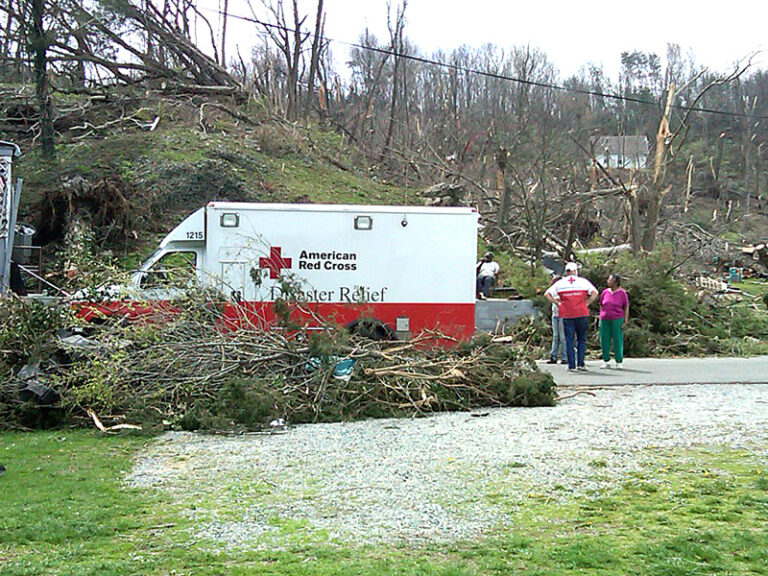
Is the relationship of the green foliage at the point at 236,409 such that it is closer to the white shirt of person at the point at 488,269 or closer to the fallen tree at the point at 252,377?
the fallen tree at the point at 252,377

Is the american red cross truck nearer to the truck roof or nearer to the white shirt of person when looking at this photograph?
the truck roof

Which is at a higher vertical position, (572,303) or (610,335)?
(572,303)

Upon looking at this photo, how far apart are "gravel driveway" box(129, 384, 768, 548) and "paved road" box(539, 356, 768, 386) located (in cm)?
189

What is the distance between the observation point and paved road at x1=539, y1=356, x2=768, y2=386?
13.2 metres

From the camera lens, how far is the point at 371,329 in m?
12.6

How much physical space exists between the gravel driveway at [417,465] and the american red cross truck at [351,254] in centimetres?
386

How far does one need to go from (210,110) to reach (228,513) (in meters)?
26.5

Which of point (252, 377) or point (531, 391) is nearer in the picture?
point (252, 377)

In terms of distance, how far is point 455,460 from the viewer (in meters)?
7.84

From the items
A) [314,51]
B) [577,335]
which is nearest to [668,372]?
[577,335]

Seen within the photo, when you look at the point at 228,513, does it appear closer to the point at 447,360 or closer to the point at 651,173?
the point at 447,360

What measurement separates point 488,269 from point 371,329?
8214mm

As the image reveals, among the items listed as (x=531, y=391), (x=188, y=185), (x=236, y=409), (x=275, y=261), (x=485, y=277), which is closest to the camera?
(x=236, y=409)

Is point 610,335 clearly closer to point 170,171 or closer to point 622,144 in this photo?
point 170,171
